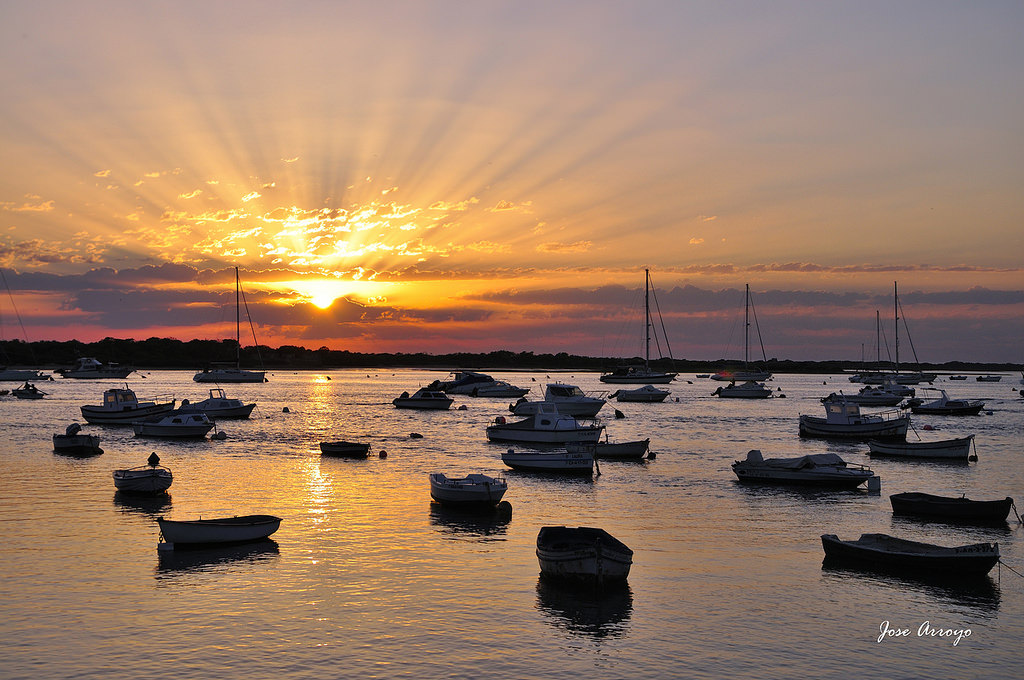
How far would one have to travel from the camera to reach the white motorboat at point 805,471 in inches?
1795

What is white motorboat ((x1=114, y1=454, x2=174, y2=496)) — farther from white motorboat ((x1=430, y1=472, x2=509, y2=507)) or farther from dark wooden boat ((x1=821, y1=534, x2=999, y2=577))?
dark wooden boat ((x1=821, y1=534, x2=999, y2=577))

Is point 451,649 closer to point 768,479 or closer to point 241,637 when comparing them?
point 241,637

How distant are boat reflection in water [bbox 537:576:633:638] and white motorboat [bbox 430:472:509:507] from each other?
11.3 metres

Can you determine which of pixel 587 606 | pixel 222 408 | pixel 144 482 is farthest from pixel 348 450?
pixel 222 408

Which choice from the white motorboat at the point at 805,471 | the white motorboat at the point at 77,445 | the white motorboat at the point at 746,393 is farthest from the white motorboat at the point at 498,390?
the white motorboat at the point at 805,471

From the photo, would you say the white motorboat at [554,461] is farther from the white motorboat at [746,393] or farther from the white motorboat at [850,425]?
the white motorboat at [746,393]

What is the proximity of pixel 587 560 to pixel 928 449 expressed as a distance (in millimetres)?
44762

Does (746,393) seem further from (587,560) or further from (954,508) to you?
(587,560)

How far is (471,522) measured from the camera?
35.7m

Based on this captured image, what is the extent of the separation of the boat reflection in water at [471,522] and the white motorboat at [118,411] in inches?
2005

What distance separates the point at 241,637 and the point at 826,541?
1984cm

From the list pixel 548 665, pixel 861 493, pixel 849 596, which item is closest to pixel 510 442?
pixel 861 493

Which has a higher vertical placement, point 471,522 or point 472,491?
point 472,491

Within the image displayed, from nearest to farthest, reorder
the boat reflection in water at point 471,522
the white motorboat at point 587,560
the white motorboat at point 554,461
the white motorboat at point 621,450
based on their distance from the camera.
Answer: the white motorboat at point 587,560 < the boat reflection in water at point 471,522 < the white motorboat at point 554,461 < the white motorboat at point 621,450
